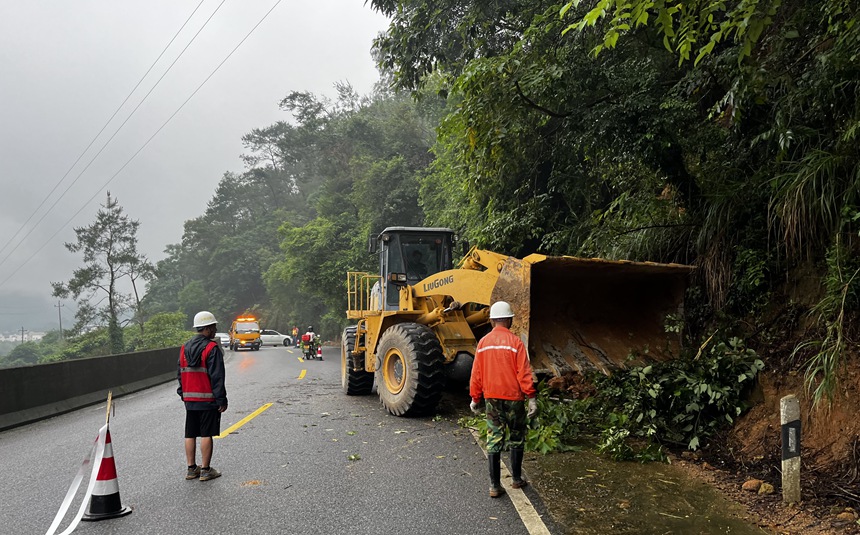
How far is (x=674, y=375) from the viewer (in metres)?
6.41

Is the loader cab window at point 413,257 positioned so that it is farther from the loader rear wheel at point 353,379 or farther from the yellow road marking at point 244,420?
the yellow road marking at point 244,420

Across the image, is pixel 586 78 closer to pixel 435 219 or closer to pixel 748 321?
pixel 748 321

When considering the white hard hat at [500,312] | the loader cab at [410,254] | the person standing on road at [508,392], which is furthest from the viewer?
the loader cab at [410,254]

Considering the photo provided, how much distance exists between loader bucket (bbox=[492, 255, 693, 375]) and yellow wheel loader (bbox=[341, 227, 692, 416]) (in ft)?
0.04

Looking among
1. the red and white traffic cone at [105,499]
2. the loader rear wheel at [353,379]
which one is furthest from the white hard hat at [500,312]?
the loader rear wheel at [353,379]

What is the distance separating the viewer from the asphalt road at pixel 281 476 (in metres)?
4.28

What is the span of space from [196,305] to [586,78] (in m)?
74.1

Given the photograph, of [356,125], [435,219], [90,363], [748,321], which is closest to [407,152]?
[356,125]

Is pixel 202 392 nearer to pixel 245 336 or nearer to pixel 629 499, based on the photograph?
pixel 629 499

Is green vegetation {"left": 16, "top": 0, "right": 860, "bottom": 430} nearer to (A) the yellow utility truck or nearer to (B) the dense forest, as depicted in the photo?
(B) the dense forest

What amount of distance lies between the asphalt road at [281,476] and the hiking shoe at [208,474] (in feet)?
0.29

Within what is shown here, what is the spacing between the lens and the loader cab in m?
10.4

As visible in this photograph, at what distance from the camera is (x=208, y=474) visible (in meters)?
5.48

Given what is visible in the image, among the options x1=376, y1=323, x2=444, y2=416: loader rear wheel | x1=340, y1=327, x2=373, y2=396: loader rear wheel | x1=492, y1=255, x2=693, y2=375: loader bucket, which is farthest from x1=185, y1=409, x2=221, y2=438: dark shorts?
x1=340, y1=327, x2=373, y2=396: loader rear wheel
